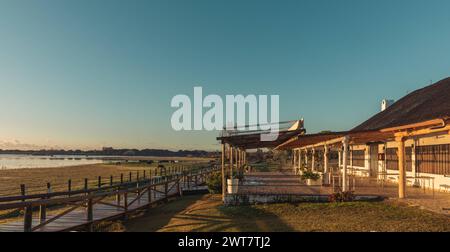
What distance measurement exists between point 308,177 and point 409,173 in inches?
185

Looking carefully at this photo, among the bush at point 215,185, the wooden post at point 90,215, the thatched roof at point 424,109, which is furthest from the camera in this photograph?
the bush at point 215,185

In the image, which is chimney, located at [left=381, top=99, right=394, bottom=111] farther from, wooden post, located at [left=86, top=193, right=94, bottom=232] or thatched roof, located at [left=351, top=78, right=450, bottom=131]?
wooden post, located at [left=86, top=193, right=94, bottom=232]

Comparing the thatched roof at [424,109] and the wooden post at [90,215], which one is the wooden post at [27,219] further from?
the thatched roof at [424,109]

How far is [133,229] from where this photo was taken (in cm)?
1177

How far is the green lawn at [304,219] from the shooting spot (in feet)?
28.1

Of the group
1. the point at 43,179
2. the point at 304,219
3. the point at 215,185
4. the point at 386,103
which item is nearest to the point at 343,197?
the point at 304,219

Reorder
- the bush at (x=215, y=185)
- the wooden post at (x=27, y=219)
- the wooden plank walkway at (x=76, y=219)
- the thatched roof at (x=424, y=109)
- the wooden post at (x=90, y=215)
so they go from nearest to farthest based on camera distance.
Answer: the wooden post at (x=27, y=219), the wooden plank walkway at (x=76, y=219), the wooden post at (x=90, y=215), the thatched roof at (x=424, y=109), the bush at (x=215, y=185)

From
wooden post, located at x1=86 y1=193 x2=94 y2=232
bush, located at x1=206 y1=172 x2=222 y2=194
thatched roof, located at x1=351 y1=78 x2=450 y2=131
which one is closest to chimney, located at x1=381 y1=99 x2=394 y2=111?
thatched roof, located at x1=351 y1=78 x2=450 y2=131

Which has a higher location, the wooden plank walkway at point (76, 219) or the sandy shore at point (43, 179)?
the wooden plank walkway at point (76, 219)

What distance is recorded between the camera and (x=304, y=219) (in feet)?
32.2

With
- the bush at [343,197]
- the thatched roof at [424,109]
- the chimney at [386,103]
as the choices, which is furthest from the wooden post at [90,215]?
the chimney at [386,103]

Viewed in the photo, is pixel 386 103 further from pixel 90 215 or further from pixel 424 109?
pixel 90 215

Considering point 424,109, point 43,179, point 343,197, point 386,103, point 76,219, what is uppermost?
point 386,103
